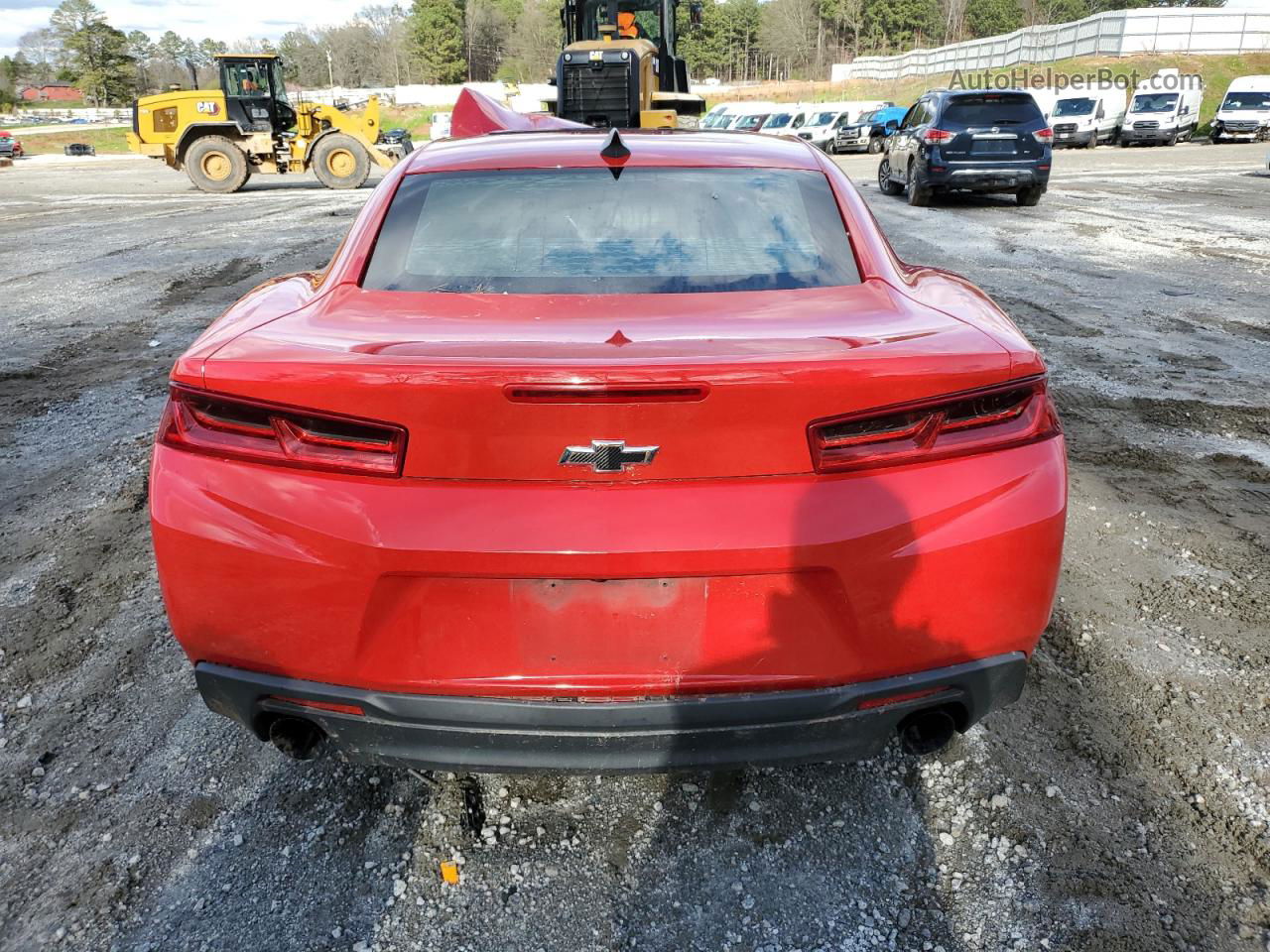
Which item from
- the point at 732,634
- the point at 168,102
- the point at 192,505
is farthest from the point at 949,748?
the point at 168,102

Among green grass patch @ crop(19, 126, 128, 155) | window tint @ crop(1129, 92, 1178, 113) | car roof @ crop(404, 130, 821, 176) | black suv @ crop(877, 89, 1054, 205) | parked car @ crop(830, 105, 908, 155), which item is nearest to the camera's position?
car roof @ crop(404, 130, 821, 176)

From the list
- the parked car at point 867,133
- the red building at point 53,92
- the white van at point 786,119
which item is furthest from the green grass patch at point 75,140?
the red building at point 53,92

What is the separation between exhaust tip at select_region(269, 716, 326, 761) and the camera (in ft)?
6.59

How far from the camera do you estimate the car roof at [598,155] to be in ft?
9.12

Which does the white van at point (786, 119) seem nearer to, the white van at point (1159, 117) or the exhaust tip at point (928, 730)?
the white van at point (1159, 117)

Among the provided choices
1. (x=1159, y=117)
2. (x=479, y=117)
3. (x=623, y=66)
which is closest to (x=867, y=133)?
(x=1159, y=117)

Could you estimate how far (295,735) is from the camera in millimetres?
2035

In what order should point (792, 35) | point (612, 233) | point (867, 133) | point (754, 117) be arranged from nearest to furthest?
1. point (612, 233)
2. point (867, 133)
3. point (754, 117)
4. point (792, 35)

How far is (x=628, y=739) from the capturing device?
1.87m

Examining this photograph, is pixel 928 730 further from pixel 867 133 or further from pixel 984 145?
pixel 867 133

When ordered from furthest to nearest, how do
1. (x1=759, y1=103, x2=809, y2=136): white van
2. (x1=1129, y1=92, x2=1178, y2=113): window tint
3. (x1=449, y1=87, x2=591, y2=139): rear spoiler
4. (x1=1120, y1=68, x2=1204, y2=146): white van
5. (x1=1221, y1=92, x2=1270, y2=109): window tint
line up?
(x1=759, y1=103, x2=809, y2=136): white van → (x1=1129, y1=92, x2=1178, y2=113): window tint → (x1=1120, y1=68, x2=1204, y2=146): white van → (x1=1221, y1=92, x2=1270, y2=109): window tint → (x1=449, y1=87, x2=591, y2=139): rear spoiler

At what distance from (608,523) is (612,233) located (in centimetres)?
111

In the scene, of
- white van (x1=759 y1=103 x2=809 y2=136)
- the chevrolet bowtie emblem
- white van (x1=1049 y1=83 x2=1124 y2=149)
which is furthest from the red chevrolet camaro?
white van (x1=759 y1=103 x2=809 y2=136)

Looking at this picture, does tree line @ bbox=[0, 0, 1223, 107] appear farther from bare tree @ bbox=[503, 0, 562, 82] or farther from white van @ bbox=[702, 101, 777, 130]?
white van @ bbox=[702, 101, 777, 130]
